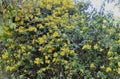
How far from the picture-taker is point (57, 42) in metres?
4.44

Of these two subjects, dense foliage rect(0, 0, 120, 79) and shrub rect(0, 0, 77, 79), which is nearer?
dense foliage rect(0, 0, 120, 79)

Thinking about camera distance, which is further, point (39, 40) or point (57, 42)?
point (39, 40)

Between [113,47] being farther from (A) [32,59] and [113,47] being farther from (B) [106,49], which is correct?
(A) [32,59]

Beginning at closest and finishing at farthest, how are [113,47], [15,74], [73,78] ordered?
1. [113,47]
2. [73,78]
3. [15,74]

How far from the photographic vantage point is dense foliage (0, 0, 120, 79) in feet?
14.3

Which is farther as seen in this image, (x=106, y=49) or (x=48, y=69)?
(x=48, y=69)

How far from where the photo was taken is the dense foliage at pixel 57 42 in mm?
4344

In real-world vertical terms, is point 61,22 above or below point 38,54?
above

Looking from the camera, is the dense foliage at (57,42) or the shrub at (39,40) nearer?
the dense foliage at (57,42)

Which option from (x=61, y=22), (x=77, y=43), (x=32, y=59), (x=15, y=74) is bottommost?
(x=15, y=74)

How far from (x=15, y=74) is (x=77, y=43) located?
1.36 m

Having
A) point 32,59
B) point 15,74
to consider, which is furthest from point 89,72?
point 15,74

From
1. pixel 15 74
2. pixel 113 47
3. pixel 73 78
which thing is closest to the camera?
pixel 113 47

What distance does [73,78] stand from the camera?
454cm
